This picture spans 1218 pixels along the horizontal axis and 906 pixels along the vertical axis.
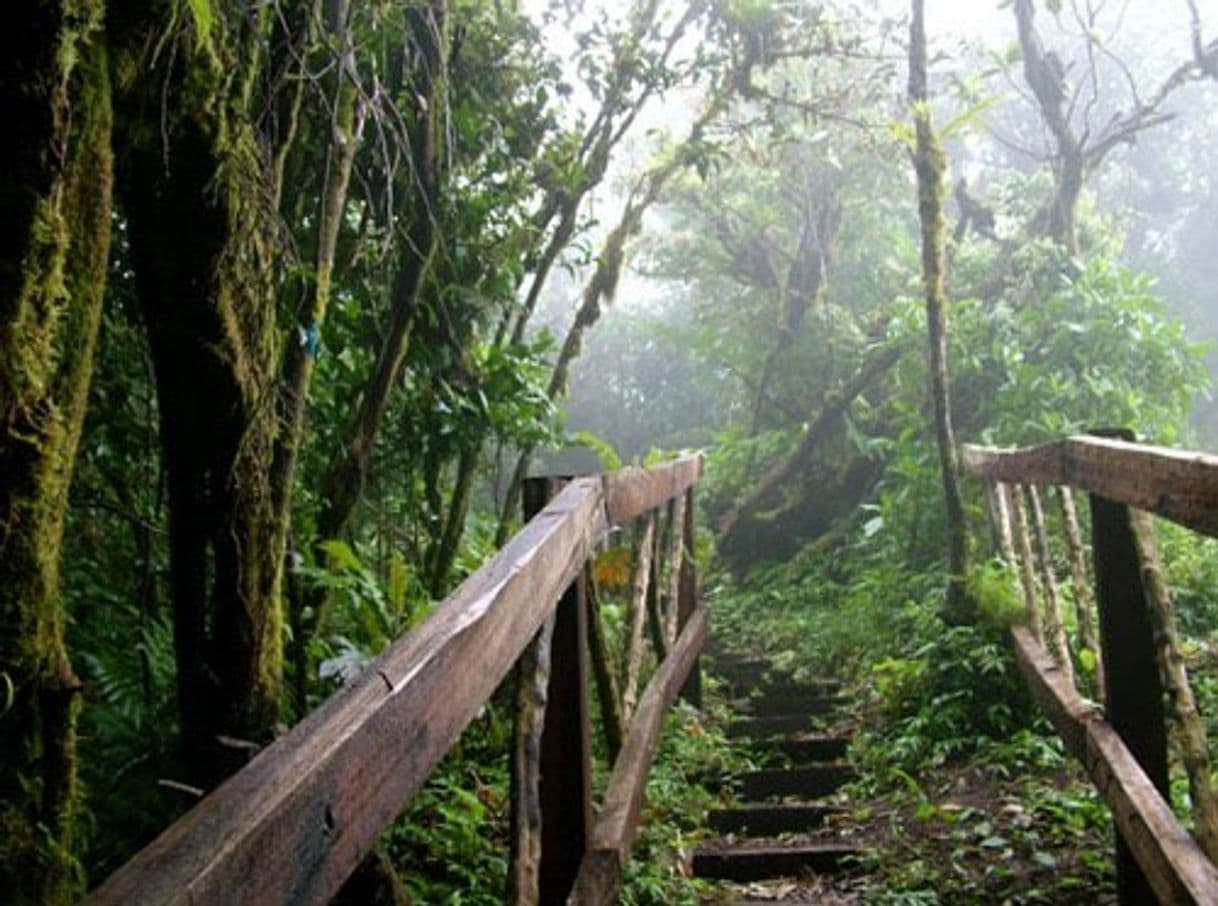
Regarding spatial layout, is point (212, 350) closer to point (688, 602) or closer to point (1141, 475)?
point (1141, 475)

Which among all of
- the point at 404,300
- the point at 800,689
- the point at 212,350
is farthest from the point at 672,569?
the point at 212,350

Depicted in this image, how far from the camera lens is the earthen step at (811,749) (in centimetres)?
575

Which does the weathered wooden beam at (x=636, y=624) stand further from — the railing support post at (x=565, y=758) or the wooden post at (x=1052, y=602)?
the wooden post at (x=1052, y=602)

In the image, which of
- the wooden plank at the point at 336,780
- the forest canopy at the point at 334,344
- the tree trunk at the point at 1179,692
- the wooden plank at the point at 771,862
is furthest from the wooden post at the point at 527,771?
the wooden plank at the point at 771,862

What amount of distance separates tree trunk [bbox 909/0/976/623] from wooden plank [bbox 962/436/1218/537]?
2906 millimetres

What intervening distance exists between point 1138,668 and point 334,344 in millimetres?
2891

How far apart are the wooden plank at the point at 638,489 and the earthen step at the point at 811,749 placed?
5.25 feet

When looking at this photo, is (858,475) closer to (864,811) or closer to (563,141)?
(563,141)

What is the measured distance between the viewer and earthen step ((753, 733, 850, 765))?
18.9 ft

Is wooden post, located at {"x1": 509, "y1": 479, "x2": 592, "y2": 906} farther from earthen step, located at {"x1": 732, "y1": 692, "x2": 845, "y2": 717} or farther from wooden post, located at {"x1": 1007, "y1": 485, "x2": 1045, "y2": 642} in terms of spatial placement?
earthen step, located at {"x1": 732, "y1": 692, "x2": 845, "y2": 717}

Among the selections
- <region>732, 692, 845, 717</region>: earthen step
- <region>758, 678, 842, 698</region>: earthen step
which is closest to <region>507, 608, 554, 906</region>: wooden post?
<region>732, 692, 845, 717</region>: earthen step

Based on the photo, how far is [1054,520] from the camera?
803cm

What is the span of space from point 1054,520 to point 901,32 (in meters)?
6.29

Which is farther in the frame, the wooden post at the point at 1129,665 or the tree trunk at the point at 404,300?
the tree trunk at the point at 404,300
